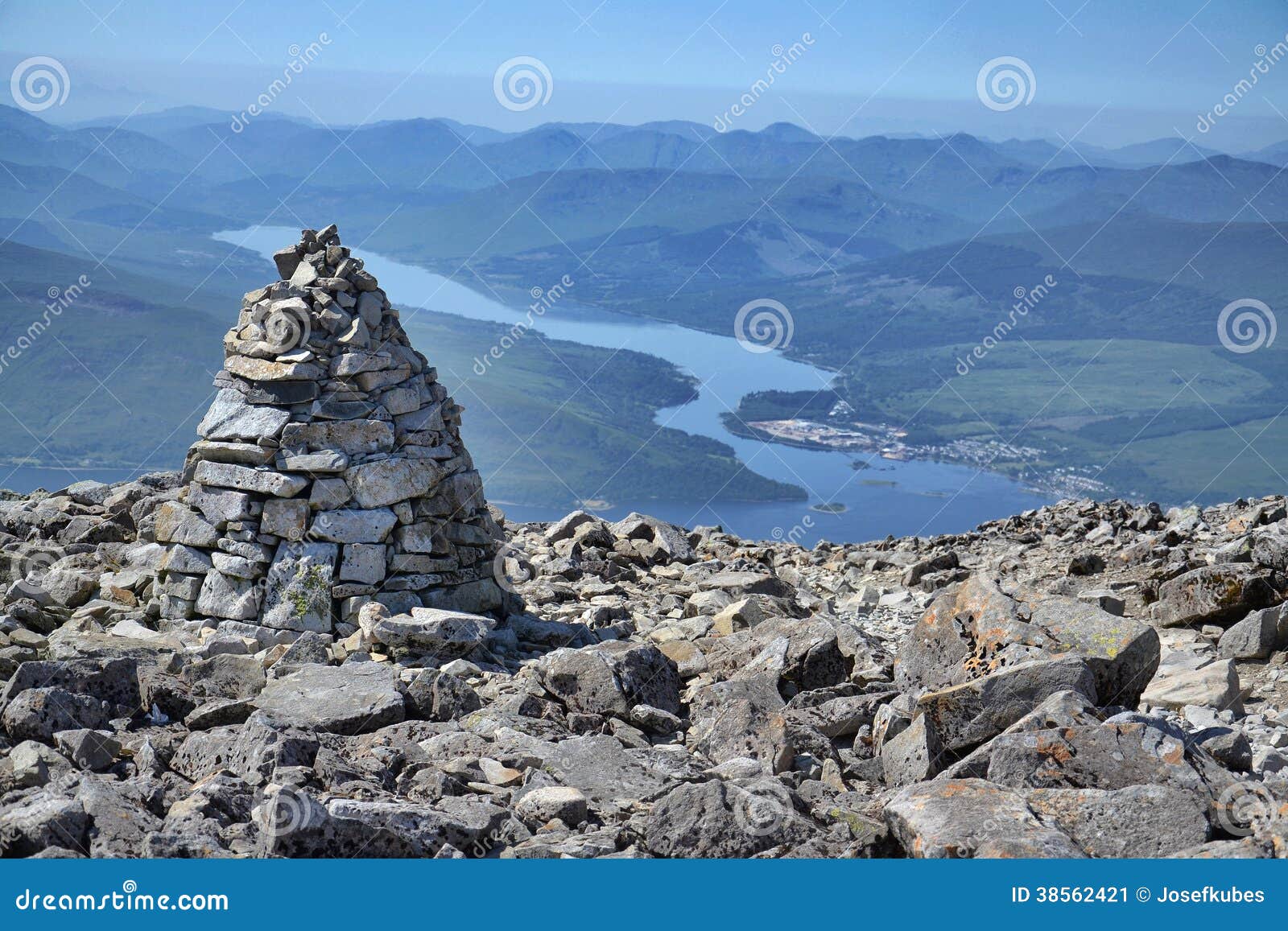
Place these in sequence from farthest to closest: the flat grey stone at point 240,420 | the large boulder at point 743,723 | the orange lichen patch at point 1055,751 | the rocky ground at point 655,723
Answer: the flat grey stone at point 240,420, the large boulder at point 743,723, the orange lichen patch at point 1055,751, the rocky ground at point 655,723

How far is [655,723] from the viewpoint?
8.49 metres

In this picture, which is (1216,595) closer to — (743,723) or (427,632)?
(743,723)

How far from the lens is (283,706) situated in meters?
8.03

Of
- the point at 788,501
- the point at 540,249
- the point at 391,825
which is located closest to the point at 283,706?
the point at 391,825

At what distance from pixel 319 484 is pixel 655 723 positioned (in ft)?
15.1

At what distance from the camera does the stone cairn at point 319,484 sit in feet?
35.4

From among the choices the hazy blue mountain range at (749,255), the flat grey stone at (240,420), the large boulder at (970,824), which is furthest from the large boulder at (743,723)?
the hazy blue mountain range at (749,255)

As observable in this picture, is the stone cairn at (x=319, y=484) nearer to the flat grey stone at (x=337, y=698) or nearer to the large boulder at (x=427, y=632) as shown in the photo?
the large boulder at (x=427, y=632)

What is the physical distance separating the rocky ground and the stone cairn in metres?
0.48

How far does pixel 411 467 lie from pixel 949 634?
5719 millimetres

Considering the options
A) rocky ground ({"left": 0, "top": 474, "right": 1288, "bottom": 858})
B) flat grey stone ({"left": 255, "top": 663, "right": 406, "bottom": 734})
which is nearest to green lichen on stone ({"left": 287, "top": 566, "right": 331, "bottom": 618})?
rocky ground ({"left": 0, "top": 474, "right": 1288, "bottom": 858})

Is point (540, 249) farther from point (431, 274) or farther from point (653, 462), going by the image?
point (653, 462)

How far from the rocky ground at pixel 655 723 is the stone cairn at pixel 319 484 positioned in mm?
479

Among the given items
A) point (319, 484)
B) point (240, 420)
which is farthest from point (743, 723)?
point (240, 420)
